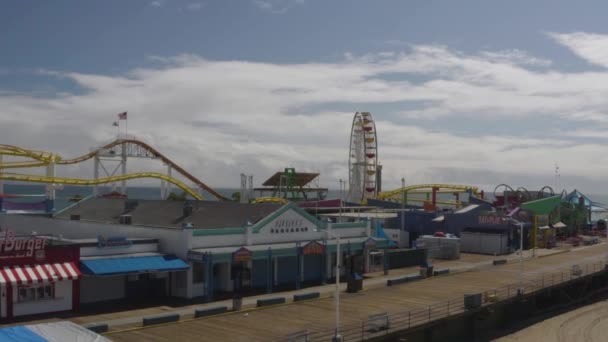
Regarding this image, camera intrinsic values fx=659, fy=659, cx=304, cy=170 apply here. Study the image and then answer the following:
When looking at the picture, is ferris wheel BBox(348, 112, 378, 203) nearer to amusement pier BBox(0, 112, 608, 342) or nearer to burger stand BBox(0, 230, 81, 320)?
amusement pier BBox(0, 112, 608, 342)

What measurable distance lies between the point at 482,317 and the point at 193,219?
19.6 m

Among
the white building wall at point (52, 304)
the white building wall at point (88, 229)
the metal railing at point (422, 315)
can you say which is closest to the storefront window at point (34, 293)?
the white building wall at point (52, 304)

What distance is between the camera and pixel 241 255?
38438mm

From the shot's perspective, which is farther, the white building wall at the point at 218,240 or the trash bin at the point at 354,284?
the trash bin at the point at 354,284

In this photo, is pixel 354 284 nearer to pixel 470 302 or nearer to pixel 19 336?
pixel 470 302

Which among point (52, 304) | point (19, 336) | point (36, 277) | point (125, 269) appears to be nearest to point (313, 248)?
point (125, 269)

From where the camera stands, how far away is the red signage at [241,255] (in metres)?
38.2

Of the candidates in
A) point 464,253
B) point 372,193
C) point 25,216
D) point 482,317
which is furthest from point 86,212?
point 372,193

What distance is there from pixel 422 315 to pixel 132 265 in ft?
50.4

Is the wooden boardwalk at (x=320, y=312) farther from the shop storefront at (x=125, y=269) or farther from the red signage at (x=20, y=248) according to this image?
the red signage at (x=20, y=248)

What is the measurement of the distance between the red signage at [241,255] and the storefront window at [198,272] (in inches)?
74.5

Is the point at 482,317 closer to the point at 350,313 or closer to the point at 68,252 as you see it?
the point at 350,313

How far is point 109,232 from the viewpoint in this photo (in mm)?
43344

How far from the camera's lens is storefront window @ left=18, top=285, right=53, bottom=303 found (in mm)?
31203
